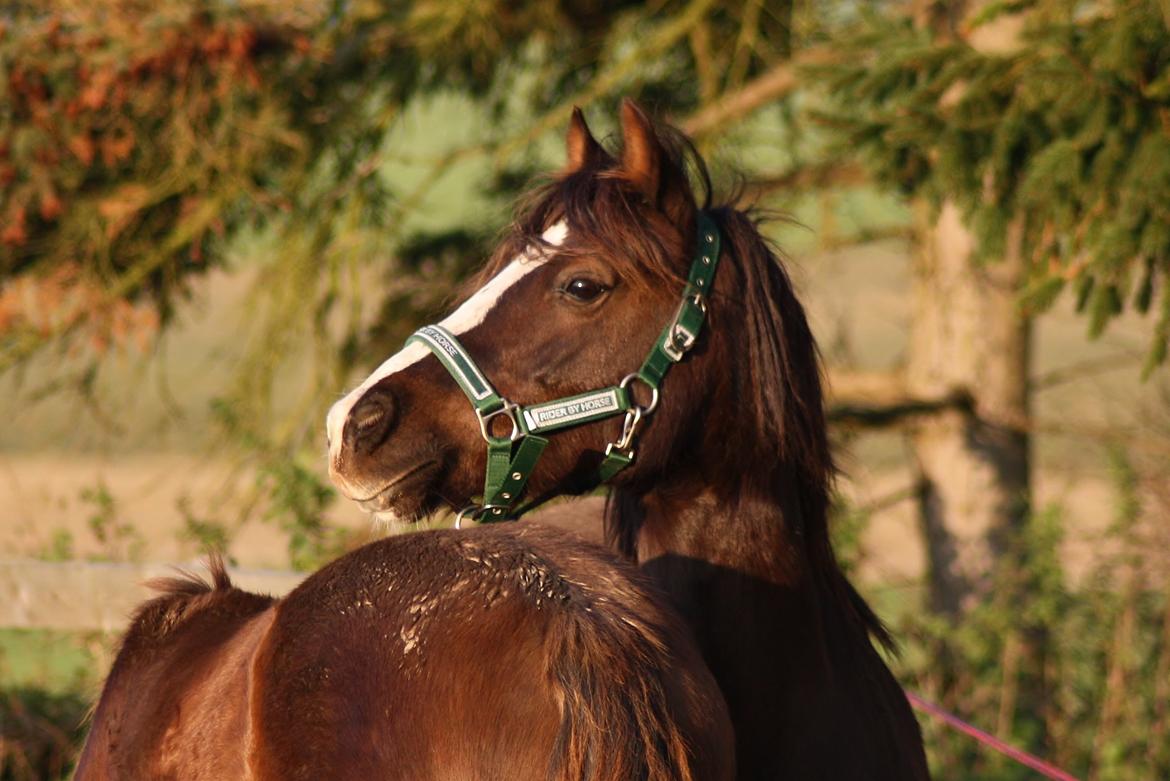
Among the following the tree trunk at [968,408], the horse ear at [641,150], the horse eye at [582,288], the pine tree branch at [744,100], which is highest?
the pine tree branch at [744,100]

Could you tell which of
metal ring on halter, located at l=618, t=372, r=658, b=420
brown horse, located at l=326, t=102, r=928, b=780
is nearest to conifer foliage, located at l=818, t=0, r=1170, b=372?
brown horse, located at l=326, t=102, r=928, b=780

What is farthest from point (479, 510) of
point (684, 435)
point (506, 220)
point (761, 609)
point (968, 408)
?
point (968, 408)

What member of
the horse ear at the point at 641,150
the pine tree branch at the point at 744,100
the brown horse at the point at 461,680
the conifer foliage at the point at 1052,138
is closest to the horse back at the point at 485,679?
the brown horse at the point at 461,680

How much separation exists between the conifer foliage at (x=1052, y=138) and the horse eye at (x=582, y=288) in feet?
6.87

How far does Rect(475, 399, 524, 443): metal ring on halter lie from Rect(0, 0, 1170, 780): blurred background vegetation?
2.35m

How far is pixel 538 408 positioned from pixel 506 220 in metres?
4.34

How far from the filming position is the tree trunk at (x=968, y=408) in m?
7.44

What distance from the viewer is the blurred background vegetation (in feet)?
15.1

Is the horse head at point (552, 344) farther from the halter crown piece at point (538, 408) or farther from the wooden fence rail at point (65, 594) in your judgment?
the wooden fence rail at point (65, 594)

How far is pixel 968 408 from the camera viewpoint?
7.51 m

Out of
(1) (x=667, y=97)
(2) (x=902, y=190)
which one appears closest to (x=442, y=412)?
(2) (x=902, y=190)

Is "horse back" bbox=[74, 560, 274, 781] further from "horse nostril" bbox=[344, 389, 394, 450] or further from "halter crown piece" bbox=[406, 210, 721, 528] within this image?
"halter crown piece" bbox=[406, 210, 721, 528]

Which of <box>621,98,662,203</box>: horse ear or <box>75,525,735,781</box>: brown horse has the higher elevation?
<box>621,98,662,203</box>: horse ear

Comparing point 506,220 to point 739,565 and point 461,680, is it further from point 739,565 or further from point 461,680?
point 461,680
